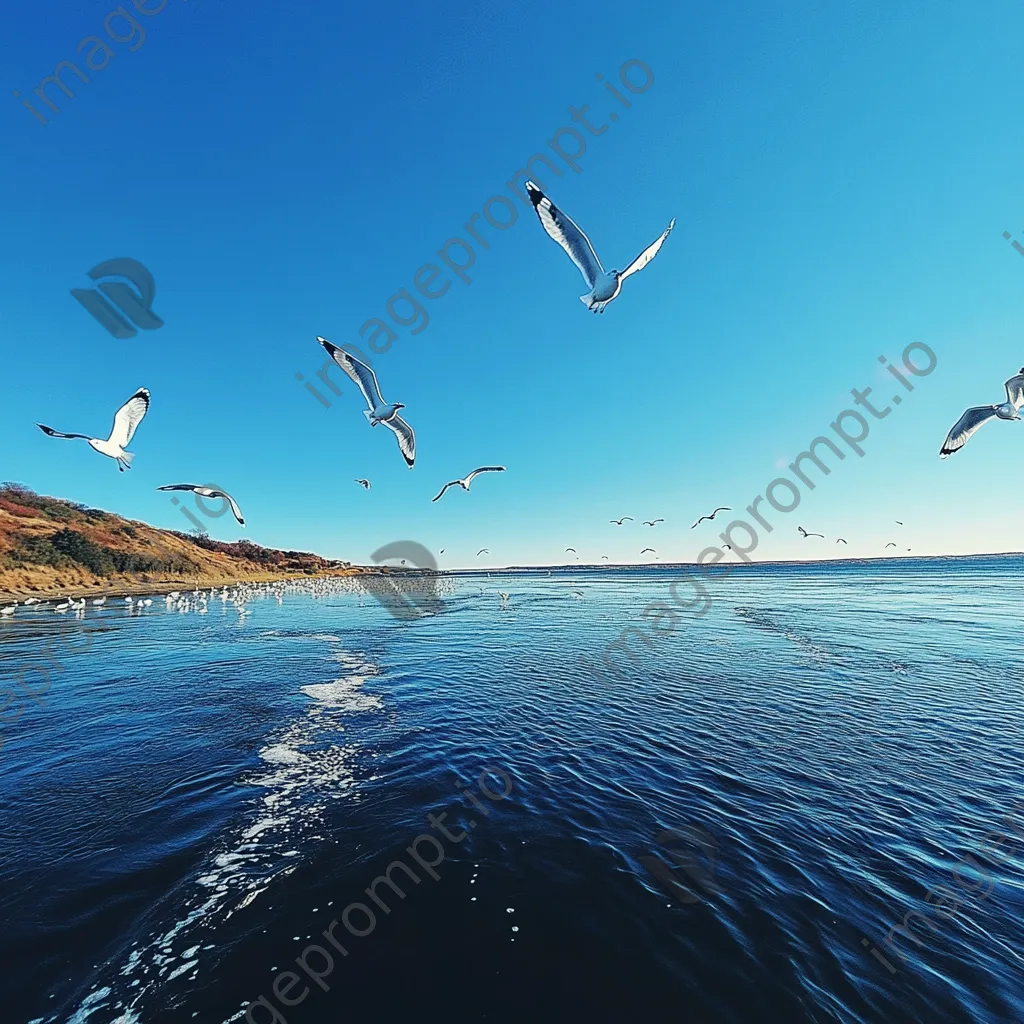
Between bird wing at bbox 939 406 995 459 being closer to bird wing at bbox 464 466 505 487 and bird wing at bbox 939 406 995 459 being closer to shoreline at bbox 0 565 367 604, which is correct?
A: bird wing at bbox 464 466 505 487

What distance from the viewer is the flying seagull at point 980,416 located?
13.5 m

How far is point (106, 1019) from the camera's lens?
4.45 metres

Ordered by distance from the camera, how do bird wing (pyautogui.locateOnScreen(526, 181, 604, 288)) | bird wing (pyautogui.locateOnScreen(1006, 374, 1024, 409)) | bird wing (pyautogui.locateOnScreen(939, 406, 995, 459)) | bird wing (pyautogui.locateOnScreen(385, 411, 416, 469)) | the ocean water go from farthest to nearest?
bird wing (pyautogui.locateOnScreen(385, 411, 416, 469)), bird wing (pyautogui.locateOnScreen(939, 406, 995, 459)), bird wing (pyautogui.locateOnScreen(1006, 374, 1024, 409)), bird wing (pyautogui.locateOnScreen(526, 181, 604, 288)), the ocean water

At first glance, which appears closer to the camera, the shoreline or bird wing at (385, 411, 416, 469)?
bird wing at (385, 411, 416, 469)

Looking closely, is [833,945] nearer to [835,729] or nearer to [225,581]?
[835,729]

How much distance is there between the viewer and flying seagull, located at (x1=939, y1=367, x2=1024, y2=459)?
1351cm

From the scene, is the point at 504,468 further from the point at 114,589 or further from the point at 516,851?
the point at 114,589

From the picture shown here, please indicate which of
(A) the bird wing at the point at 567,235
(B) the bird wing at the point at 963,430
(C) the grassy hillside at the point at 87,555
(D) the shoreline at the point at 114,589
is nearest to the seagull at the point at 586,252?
(A) the bird wing at the point at 567,235

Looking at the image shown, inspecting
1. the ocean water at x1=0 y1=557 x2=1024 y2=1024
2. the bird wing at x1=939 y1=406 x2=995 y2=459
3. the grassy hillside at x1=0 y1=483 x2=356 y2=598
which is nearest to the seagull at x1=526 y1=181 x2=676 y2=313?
the ocean water at x1=0 y1=557 x2=1024 y2=1024

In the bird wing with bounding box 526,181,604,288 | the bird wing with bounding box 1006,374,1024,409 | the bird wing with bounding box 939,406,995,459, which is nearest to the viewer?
the bird wing with bounding box 526,181,604,288

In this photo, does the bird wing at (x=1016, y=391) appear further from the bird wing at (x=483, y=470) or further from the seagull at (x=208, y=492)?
the seagull at (x=208, y=492)

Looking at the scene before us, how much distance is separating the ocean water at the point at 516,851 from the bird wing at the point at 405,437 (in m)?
8.57

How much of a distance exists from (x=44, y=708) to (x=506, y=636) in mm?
19968

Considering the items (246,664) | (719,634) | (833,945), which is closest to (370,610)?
(246,664)
